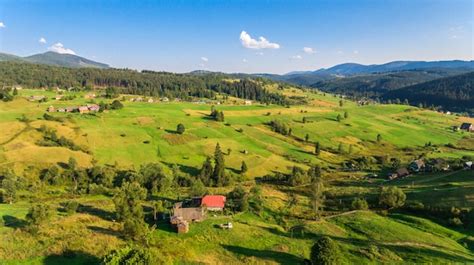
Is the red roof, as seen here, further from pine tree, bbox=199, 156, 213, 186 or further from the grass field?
pine tree, bbox=199, 156, 213, 186

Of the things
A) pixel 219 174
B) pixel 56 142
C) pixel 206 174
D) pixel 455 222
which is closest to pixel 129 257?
pixel 455 222

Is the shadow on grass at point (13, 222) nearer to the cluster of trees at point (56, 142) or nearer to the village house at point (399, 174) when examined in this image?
the cluster of trees at point (56, 142)

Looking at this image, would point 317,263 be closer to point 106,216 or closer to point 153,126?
point 106,216

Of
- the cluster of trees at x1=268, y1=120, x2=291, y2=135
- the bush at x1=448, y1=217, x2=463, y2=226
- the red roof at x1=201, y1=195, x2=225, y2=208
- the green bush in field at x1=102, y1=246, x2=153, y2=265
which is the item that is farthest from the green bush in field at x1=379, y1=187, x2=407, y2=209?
the cluster of trees at x1=268, y1=120, x2=291, y2=135

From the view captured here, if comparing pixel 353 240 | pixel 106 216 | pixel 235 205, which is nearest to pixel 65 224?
pixel 106 216

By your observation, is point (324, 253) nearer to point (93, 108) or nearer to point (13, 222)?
point (13, 222)

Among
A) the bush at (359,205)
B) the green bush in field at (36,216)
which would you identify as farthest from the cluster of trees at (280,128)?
the green bush in field at (36,216)
